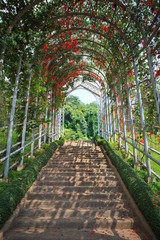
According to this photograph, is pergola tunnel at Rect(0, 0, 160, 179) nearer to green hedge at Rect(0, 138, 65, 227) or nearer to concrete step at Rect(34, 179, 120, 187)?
green hedge at Rect(0, 138, 65, 227)

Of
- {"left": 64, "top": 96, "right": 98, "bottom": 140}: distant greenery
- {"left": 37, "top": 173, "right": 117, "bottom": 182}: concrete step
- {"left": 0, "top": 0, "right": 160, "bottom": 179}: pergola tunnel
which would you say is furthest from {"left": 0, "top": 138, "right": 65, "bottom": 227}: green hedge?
{"left": 64, "top": 96, "right": 98, "bottom": 140}: distant greenery

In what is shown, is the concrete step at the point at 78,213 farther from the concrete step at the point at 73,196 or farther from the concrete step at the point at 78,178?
the concrete step at the point at 78,178

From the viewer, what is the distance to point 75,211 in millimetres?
2742

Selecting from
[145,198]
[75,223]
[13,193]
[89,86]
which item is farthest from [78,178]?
[89,86]

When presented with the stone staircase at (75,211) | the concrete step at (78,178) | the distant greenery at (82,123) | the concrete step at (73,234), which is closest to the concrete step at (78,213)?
the stone staircase at (75,211)

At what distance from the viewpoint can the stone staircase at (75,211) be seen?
7.35 feet

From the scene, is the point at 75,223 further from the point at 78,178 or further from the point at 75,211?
the point at 78,178

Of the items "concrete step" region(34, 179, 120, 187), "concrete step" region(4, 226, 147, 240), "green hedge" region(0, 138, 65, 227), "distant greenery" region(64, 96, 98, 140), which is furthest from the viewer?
"distant greenery" region(64, 96, 98, 140)

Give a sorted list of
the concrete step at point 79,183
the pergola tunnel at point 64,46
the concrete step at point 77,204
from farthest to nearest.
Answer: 1. the concrete step at point 79,183
2. the pergola tunnel at point 64,46
3. the concrete step at point 77,204

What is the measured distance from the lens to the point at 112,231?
91.7 inches

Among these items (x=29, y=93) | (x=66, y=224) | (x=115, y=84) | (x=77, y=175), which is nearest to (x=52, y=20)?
(x=29, y=93)

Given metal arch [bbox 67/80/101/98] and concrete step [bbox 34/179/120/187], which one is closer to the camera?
concrete step [bbox 34/179/120/187]

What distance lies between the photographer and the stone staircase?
2240 millimetres

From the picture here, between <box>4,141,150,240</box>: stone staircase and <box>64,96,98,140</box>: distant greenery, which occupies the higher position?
<box>64,96,98,140</box>: distant greenery
